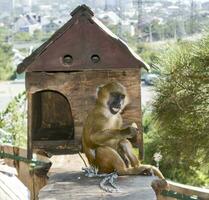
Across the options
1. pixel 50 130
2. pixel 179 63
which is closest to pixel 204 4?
pixel 179 63

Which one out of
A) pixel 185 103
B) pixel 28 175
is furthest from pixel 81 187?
pixel 185 103

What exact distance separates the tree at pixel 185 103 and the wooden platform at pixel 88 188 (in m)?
1.15

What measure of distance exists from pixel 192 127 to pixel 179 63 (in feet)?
1.16

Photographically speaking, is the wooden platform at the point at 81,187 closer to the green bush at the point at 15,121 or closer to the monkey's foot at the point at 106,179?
the monkey's foot at the point at 106,179

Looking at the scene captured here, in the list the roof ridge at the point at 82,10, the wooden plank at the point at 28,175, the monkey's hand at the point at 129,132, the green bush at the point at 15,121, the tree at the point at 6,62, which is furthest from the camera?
the tree at the point at 6,62

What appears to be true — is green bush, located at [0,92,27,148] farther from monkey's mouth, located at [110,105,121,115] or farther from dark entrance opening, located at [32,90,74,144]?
monkey's mouth, located at [110,105,121,115]

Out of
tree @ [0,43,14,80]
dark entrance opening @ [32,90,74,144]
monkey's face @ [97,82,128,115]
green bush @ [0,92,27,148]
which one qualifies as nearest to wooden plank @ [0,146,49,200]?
dark entrance opening @ [32,90,74,144]

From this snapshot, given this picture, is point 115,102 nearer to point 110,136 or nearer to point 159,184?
point 110,136

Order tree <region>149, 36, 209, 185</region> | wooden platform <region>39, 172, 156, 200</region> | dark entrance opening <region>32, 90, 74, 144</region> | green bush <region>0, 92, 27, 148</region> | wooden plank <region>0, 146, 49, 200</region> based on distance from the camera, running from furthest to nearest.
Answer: green bush <region>0, 92, 27, 148</region> < tree <region>149, 36, 209, 185</region> < wooden plank <region>0, 146, 49, 200</region> < dark entrance opening <region>32, 90, 74, 144</region> < wooden platform <region>39, 172, 156, 200</region>

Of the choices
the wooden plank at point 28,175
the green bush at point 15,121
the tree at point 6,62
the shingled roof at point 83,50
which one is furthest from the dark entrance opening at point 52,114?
the tree at point 6,62

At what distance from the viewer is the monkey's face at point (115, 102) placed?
1883mm

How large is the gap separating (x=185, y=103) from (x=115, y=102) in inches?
47.3

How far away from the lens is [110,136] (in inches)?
73.5

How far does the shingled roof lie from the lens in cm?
205
